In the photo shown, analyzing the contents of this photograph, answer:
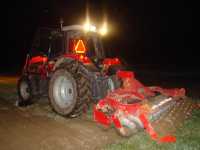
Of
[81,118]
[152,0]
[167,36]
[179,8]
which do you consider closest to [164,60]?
[167,36]

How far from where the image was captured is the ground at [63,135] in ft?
16.4

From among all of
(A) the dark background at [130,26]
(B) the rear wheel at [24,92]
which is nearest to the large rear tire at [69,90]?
(B) the rear wheel at [24,92]

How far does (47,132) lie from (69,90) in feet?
4.56

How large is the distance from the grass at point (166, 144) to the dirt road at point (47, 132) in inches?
13.6

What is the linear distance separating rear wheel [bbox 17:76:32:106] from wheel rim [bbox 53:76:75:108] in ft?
4.42

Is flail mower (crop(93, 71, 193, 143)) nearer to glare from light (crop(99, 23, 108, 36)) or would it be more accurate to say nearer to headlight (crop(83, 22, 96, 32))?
headlight (crop(83, 22, 96, 32))

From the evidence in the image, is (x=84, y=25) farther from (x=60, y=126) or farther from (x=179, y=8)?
(x=179, y=8)

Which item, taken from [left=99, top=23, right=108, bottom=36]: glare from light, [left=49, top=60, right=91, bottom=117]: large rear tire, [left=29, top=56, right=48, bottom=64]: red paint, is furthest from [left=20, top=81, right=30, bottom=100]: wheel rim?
[left=99, top=23, right=108, bottom=36]: glare from light

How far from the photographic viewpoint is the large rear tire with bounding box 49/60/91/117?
6.22 meters

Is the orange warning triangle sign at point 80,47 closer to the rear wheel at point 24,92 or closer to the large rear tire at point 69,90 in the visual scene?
the large rear tire at point 69,90

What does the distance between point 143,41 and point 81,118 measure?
35.7 metres

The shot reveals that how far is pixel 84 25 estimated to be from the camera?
23.7 feet

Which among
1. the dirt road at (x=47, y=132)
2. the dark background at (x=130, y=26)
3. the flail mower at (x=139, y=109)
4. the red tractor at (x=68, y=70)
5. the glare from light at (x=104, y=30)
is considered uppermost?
the dark background at (x=130, y=26)

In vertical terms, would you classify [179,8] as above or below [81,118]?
above
